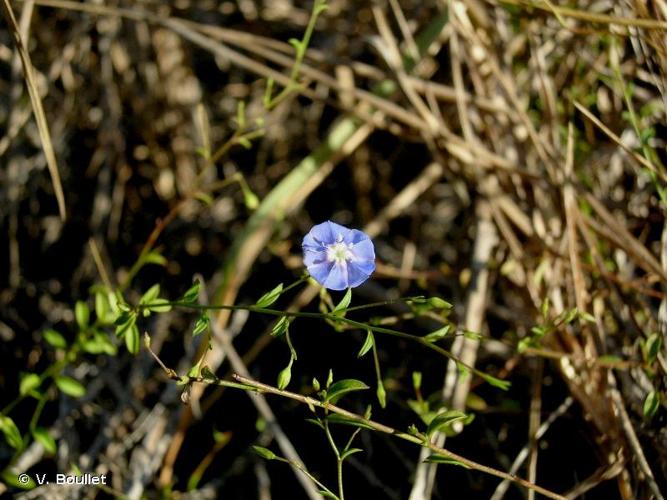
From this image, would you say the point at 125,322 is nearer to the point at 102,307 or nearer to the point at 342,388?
the point at 102,307

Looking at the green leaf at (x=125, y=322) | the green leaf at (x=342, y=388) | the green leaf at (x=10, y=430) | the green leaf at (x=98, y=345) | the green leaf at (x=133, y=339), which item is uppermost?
the green leaf at (x=342, y=388)

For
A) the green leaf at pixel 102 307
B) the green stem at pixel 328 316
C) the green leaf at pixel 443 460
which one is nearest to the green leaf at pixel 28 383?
the green leaf at pixel 102 307

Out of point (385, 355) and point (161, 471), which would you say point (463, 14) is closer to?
point (385, 355)

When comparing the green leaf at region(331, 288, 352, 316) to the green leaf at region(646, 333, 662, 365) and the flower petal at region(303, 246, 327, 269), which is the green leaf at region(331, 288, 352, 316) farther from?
the green leaf at region(646, 333, 662, 365)

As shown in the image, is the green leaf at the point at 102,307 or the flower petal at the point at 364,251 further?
the green leaf at the point at 102,307

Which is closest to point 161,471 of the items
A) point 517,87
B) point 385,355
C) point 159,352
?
point 159,352

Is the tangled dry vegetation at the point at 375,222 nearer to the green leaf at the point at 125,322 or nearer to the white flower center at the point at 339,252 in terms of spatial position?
the white flower center at the point at 339,252

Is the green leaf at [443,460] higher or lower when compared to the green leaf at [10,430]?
higher
